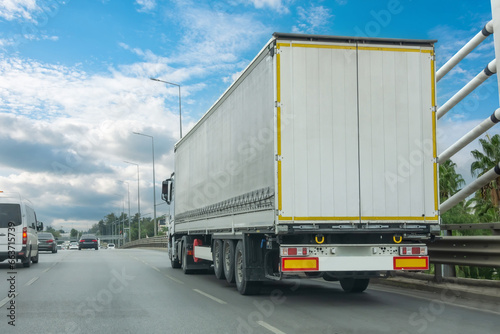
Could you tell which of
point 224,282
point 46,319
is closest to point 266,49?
point 46,319

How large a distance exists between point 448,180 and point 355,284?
107 ft

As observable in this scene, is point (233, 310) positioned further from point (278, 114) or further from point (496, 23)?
point (496, 23)

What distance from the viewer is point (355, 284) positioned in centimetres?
1191

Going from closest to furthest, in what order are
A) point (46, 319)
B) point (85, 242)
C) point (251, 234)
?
point (46, 319), point (251, 234), point (85, 242)

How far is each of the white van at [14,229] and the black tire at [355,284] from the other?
36.7ft

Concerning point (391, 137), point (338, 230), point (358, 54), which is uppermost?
point (358, 54)

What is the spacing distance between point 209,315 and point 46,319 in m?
2.35

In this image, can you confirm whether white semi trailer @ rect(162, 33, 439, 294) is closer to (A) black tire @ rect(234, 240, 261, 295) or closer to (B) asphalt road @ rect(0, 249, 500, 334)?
(B) asphalt road @ rect(0, 249, 500, 334)

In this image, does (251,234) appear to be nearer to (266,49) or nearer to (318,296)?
(318,296)

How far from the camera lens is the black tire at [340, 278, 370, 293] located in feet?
38.4

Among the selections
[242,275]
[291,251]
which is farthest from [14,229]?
[291,251]

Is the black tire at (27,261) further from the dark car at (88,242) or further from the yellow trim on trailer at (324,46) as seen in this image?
the dark car at (88,242)

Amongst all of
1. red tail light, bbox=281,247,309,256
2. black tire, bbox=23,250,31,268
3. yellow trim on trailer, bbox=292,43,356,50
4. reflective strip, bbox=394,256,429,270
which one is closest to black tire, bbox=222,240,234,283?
red tail light, bbox=281,247,309,256

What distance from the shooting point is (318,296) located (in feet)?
37.4
